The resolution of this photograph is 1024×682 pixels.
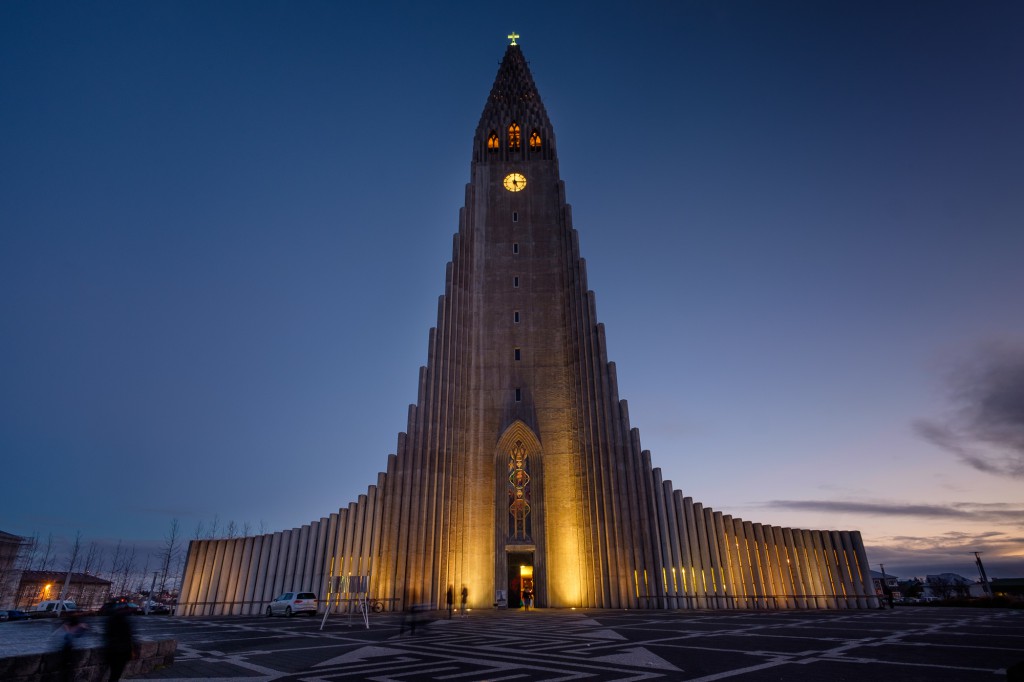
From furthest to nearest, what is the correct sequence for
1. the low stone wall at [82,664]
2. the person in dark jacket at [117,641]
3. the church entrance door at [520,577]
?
the church entrance door at [520,577] < the person in dark jacket at [117,641] < the low stone wall at [82,664]

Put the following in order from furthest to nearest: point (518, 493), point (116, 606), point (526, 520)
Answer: point (518, 493) → point (526, 520) → point (116, 606)

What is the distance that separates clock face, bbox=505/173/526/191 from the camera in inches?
1633

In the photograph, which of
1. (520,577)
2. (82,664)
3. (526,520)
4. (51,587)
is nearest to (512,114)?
(526,520)

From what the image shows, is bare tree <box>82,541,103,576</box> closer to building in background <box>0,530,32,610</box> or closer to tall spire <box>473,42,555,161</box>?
building in background <box>0,530,32,610</box>

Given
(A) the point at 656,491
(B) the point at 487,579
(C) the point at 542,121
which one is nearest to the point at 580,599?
(B) the point at 487,579

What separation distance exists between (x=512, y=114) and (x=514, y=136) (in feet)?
8.91

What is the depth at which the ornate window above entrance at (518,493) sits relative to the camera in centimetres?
3177

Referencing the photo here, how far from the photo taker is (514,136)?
145 ft

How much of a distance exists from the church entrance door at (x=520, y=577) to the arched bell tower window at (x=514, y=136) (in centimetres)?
3223

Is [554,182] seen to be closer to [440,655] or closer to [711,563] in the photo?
[711,563]

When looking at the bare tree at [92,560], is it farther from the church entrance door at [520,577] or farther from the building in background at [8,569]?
the church entrance door at [520,577]

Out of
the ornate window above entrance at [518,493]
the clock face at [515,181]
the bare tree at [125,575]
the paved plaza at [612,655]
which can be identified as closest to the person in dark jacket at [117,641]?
the paved plaza at [612,655]

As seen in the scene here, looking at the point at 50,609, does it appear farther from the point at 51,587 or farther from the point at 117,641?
the point at 117,641

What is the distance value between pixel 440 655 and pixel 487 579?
22.2 meters
